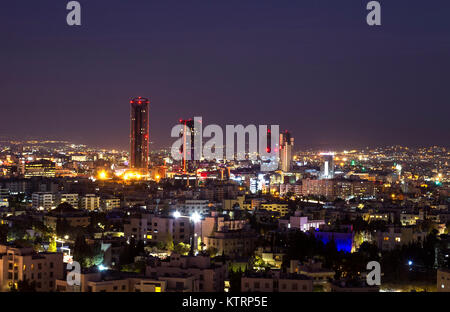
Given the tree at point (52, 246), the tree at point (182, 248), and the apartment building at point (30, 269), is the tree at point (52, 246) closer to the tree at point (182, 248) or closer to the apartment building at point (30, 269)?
the tree at point (182, 248)

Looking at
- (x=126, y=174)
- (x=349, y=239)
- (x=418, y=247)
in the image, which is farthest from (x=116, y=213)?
(x=126, y=174)

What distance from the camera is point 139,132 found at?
44.2 m

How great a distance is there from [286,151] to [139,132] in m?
10.1

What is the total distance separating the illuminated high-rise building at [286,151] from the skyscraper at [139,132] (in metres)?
9.16

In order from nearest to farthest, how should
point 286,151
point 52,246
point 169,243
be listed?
point 52,246 → point 169,243 → point 286,151

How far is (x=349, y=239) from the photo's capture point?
47.3 feet

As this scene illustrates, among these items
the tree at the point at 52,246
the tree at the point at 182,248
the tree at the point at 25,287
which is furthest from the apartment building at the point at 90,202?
the tree at the point at 25,287

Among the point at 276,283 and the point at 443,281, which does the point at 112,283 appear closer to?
the point at 276,283

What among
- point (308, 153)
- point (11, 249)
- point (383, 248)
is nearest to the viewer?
point (11, 249)

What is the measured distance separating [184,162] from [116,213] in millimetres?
24852

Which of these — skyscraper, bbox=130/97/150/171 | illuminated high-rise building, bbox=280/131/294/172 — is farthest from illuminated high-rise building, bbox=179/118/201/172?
illuminated high-rise building, bbox=280/131/294/172

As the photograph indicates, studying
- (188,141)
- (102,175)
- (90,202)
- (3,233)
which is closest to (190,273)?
(3,233)
